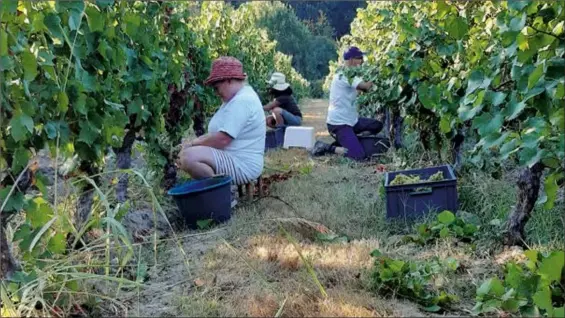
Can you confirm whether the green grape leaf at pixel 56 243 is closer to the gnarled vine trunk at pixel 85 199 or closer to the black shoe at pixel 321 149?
the gnarled vine trunk at pixel 85 199

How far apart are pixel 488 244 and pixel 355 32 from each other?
23.6 feet

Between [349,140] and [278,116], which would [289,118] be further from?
[349,140]

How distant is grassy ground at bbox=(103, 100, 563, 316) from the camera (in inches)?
89.7

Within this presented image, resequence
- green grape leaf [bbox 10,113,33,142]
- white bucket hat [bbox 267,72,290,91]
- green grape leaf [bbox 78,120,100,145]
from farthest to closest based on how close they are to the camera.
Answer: white bucket hat [bbox 267,72,290,91] < green grape leaf [bbox 78,120,100,145] < green grape leaf [bbox 10,113,33,142]

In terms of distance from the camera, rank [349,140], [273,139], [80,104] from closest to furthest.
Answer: [80,104], [349,140], [273,139]

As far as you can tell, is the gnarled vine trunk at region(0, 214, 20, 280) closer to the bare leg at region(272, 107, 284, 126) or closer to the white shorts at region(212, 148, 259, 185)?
the white shorts at region(212, 148, 259, 185)

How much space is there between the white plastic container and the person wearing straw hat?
733 mm

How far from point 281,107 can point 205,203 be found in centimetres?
524

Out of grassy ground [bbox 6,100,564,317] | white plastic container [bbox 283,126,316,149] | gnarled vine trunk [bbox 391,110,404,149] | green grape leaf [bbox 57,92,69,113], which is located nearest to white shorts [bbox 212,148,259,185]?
grassy ground [bbox 6,100,564,317]

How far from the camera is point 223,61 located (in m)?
4.30

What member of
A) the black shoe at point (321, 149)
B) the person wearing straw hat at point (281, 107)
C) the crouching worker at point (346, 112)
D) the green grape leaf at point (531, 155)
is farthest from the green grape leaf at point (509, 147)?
the person wearing straw hat at point (281, 107)

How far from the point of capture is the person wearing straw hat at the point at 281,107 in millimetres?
8484

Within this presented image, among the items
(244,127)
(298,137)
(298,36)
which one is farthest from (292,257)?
(298,36)

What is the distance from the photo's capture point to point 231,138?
417cm
